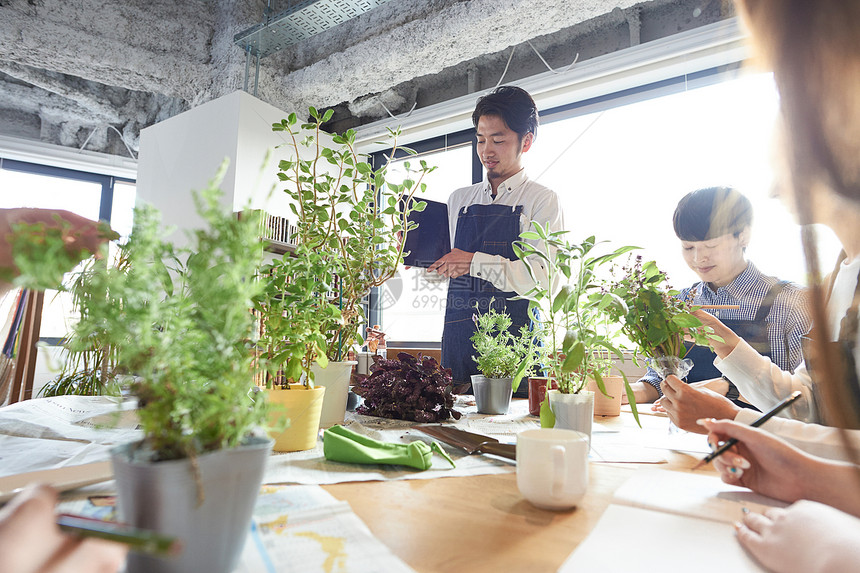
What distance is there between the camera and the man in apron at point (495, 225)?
1888 mm

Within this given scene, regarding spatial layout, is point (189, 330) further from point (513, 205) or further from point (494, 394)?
point (513, 205)

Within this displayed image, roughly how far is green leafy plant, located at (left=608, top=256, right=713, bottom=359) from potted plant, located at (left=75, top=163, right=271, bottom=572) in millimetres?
764

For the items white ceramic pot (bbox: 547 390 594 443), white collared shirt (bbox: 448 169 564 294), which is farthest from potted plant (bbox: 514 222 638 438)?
white collared shirt (bbox: 448 169 564 294)

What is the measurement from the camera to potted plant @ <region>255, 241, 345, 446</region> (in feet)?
2.54

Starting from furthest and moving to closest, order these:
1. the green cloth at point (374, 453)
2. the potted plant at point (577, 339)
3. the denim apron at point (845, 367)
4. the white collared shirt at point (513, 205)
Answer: the white collared shirt at point (513, 205) → the potted plant at point (577, 339) → the green cloth at point (374, 453) → the denim apron at point (845, 367)

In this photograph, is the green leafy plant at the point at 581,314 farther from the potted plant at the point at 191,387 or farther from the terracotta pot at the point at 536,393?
the potted plant at the point at 191,387

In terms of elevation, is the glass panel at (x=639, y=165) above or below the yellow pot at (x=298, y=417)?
above

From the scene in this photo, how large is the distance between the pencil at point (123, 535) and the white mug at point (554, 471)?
1.33ft

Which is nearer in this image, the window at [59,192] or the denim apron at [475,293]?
the denim apron at [475,293]

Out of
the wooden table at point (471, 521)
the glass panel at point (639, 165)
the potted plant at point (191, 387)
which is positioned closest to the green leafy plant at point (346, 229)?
the wooden table at point (471, 521)

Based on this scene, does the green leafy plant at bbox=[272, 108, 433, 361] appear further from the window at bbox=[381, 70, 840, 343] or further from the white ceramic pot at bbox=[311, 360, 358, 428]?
the window at bbox=[381, 70, 840, 343]

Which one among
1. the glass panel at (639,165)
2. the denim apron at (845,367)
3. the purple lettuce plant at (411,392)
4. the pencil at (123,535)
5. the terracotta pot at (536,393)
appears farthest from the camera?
the glass panel at (639,165)

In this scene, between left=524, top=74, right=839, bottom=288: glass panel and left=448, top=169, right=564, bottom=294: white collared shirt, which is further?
left=524, top=74, right=839, bottom=288: glass panel

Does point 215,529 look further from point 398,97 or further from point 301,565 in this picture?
point 398,97
